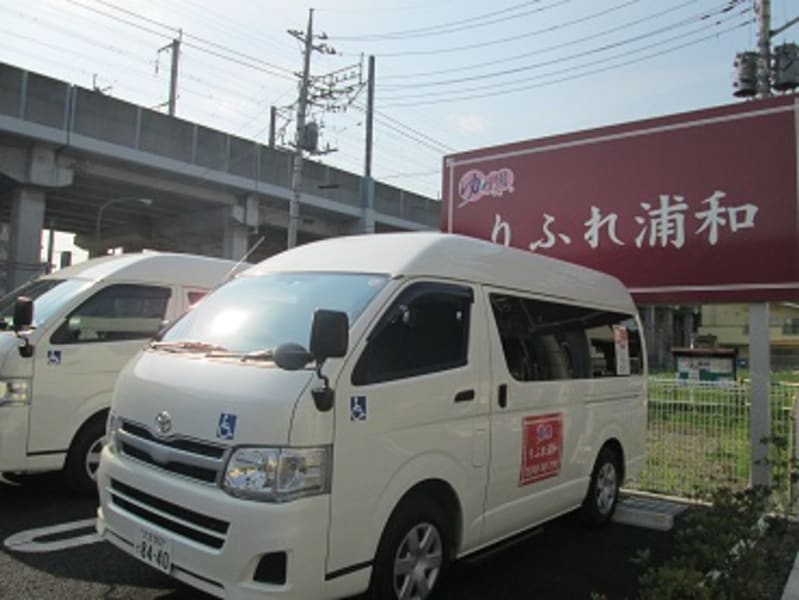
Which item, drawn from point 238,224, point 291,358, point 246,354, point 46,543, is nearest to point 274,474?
point 291,358

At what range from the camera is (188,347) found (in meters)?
4.13

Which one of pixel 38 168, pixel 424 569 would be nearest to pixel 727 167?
A: pixel 424 569

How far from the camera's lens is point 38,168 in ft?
70.7

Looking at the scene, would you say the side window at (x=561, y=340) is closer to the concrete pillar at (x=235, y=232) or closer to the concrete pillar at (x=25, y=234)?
the concrete pillar at (x=25, y=234)

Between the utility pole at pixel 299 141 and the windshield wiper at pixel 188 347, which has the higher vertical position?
the utility pole at pixel 299 141

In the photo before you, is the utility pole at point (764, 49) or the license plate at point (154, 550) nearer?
the license plate at point (154, 550)

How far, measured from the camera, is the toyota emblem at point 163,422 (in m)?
3.63

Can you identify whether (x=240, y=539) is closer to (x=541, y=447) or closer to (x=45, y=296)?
(x=541, y=447)

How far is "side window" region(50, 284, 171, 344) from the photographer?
20.1ft

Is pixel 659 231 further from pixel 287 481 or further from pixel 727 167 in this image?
pixel 287 481

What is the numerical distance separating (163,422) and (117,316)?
3.23 meters

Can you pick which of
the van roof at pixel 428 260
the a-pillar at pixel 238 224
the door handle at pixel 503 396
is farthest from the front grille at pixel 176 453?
the a-pillar at pixel 238 224

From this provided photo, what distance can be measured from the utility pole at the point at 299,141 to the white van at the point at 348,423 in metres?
17.0

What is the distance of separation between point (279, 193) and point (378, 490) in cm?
2530
